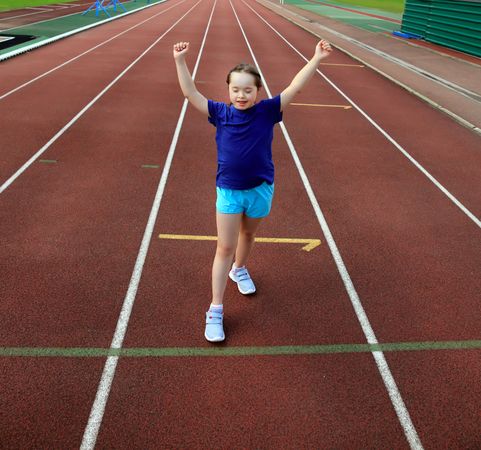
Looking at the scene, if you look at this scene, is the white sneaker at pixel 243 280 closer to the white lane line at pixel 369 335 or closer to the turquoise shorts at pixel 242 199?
the white lane line at pixel 369 335

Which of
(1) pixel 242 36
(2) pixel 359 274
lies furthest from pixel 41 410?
(1) pixel 242 36

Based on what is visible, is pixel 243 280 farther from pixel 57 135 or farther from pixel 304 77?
pixel 57 135

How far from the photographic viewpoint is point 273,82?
12727 mm

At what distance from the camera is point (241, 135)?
9.87 feet

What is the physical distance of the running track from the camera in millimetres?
2938

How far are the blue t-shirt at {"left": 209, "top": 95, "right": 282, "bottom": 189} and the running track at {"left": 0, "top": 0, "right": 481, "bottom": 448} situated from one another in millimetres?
1369

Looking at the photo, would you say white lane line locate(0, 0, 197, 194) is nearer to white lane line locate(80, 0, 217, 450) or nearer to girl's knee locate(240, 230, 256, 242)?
white lane line locate(80, 0, 217, 450)

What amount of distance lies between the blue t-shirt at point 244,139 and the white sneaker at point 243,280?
4.17ft

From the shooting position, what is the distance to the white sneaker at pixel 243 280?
416 cm

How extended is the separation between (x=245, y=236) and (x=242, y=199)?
62 cm

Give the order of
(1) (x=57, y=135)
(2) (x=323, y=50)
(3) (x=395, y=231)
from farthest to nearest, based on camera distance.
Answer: (1) (x=57, y=135) → (3) (x=395, y=231) → (2) (x=323, y=50)

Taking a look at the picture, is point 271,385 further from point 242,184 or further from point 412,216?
point 412,216

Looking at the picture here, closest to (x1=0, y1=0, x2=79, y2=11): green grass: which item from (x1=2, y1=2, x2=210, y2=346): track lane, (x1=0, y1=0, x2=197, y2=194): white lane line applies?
(x1=0, y1=0, x2=197, y2=194): white lane line

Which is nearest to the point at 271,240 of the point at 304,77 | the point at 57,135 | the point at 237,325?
the point at 237,325
